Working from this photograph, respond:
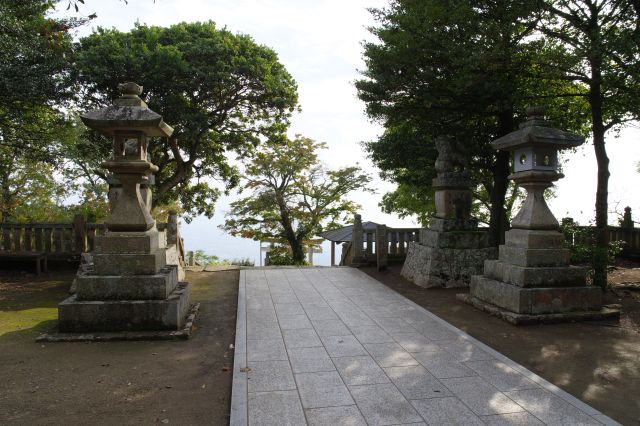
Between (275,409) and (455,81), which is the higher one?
(455,81)

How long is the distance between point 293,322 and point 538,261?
4.21 m

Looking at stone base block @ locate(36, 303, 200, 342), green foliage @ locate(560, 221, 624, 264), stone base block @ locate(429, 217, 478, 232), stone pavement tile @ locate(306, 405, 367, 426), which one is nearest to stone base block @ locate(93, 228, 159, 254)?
stone base block @ locate(36, 303, 200, 342)

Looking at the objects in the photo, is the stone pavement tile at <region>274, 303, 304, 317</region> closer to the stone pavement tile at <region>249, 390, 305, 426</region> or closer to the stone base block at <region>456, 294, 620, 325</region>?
the stone pavement tile at <region>249, 390, 305, 426</region>

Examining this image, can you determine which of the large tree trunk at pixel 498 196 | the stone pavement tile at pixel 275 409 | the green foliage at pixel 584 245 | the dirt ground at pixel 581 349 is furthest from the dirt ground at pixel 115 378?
the large tree trunk at pixel 498 196

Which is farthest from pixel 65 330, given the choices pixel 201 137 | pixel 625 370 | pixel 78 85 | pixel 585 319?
pixel 201 137

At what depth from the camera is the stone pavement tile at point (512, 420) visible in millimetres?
3392

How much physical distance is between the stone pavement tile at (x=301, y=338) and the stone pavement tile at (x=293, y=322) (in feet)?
0.53

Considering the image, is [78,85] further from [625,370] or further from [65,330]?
[625,370]

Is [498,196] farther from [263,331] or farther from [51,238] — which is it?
[51,238]

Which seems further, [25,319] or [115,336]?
[25,319]

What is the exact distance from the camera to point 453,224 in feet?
31.7

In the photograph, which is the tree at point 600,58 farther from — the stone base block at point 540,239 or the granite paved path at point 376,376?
the granite paved path at point 376,376

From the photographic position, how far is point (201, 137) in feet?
55.4

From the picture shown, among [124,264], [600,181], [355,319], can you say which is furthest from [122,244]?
[600,181]
